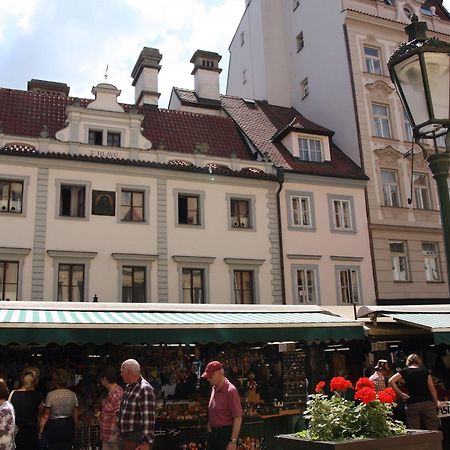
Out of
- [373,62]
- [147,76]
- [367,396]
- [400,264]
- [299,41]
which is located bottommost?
[367,396]

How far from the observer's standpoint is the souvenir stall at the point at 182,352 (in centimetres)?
894

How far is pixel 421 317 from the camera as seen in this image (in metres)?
12.0

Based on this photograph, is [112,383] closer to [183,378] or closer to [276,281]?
[183,378]

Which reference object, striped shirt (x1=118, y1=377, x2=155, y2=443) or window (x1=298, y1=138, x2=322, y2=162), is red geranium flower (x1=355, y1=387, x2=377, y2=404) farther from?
window (x1=298, y1=138, x2=322, y2=162)

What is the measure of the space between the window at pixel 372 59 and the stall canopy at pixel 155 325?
15401 mm

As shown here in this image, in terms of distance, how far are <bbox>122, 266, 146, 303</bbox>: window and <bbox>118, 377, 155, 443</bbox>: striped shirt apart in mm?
11564

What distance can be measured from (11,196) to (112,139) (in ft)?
12.9

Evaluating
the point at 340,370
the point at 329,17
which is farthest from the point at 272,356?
the point at 329,17

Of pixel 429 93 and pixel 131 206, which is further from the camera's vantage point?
pixel 131 206

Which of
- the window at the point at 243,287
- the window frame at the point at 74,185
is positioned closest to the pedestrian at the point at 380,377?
the window at the point at 243,287

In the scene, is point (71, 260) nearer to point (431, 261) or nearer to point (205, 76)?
point (205, 76)

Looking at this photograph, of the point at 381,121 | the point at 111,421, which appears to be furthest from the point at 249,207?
the point at 111,421

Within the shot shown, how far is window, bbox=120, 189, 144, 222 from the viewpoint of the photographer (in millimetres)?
17688

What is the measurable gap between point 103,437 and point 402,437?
3.60 m
